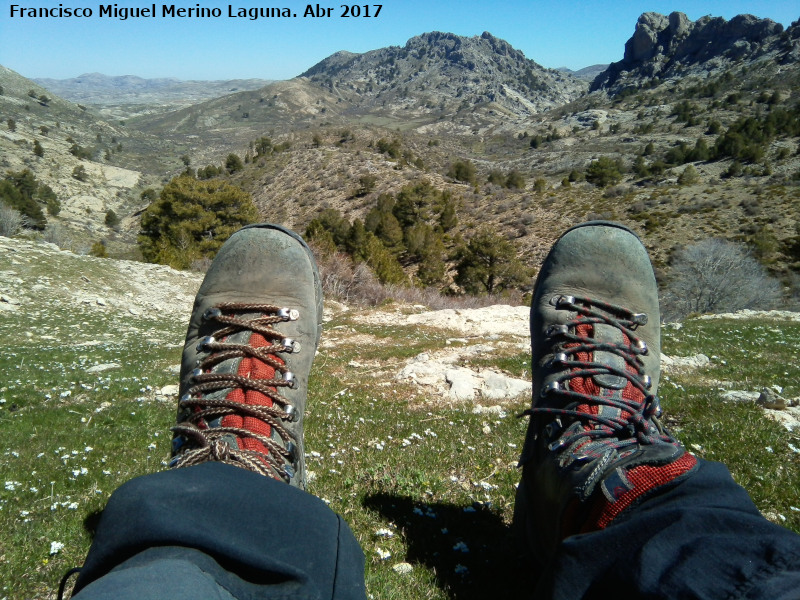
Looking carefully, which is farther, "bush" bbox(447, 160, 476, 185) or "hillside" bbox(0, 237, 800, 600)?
"bush" bbox(447, 160, 476, 185)

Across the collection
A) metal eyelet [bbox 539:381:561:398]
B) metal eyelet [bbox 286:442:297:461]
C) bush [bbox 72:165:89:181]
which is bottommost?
metal eyelet [bbox 286:442:297:461]

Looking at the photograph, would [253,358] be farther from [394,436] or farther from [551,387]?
[394,436]

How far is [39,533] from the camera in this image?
8.24ft

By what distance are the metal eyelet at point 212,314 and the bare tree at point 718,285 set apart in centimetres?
3183

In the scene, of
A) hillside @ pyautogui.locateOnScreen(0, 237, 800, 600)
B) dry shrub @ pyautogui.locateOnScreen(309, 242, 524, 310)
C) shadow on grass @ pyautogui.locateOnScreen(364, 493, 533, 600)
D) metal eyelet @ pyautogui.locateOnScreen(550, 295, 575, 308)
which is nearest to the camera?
shadow on grass @ pyautogui.locateOnScreen(364, 493, 533, 600)

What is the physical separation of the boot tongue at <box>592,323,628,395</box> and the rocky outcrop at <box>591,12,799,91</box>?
138817 mm

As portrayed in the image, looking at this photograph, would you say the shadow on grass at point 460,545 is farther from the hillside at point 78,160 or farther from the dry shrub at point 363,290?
the hillside at point 78,160

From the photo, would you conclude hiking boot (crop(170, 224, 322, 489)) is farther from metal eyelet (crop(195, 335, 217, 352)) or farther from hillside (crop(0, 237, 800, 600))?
hillside (crop(0, 237, 800, 600))

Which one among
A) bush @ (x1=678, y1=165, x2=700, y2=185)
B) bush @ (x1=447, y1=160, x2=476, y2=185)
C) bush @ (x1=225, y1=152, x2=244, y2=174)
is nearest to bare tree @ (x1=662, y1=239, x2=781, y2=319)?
bush @ (x1=678, y1=165, x2=700, y2=185)

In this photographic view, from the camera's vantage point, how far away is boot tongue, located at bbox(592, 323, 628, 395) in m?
2.29

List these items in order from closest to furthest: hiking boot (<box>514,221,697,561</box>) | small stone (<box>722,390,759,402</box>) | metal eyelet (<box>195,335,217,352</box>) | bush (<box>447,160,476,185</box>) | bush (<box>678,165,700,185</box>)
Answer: hiking boot (<box>514,221,697,561</box>), metal eyelet (<box>195,335,217,352</box>), small stone (<box>722,390,759,402</box>), bush (<box>678,165,700,185</box>), bush (<box>447,160,476,185</box>)

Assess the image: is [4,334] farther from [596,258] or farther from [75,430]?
[596,258]

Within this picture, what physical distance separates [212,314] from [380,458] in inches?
62.6

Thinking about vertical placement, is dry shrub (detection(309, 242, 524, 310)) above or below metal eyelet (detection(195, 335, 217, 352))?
below
